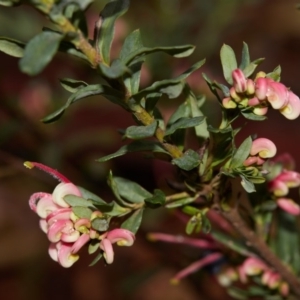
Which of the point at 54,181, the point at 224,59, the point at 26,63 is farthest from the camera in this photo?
the point at 54,181

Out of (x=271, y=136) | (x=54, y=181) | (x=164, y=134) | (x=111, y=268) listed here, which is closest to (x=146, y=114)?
(x=164, y=134)

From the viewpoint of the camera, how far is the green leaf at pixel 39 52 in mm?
→ 308

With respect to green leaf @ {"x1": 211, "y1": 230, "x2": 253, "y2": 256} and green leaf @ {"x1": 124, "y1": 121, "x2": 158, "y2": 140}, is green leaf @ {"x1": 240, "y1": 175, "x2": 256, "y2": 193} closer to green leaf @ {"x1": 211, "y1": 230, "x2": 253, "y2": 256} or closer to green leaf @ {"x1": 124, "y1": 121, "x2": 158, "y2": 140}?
green leaf @ {"x1": 124, "y1": 121, "x2": 158, "y2": 140}

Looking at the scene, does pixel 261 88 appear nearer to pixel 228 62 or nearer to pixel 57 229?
pixel 228 62

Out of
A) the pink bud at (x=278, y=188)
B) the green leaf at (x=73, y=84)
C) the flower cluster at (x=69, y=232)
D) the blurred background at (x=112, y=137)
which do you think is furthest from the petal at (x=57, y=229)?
the blurred background at (x=112, y=137)

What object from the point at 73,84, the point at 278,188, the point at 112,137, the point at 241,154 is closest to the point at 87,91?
the point at 73,84

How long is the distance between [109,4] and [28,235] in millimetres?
1195

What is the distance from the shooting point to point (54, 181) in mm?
944

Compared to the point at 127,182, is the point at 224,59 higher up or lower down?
higher up

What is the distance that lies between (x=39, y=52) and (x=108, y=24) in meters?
0.09

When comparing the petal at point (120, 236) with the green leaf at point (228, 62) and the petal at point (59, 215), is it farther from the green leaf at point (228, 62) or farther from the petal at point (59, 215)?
the green leaf at point (228, 62)

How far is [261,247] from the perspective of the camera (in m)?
0.56

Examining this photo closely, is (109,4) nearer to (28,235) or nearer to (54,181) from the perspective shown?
(54,181)

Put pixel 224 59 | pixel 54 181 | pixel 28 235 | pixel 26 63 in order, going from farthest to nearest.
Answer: pixel 28 235 < pixel 54 181 < pixel 224 59 < pixel 26 63
